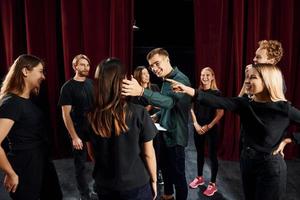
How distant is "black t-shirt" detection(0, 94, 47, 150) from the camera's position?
5.93 ft

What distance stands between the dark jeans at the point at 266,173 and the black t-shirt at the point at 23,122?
1271 mm

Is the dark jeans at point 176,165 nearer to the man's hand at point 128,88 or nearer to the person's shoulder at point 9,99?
the man's hand at point 128,88

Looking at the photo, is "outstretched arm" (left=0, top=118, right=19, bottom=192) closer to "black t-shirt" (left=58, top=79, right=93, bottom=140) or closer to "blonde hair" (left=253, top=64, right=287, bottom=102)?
"black t-shirt" (left=58, top=79, right=93, bottom=140)

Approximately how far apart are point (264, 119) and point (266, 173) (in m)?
0.31

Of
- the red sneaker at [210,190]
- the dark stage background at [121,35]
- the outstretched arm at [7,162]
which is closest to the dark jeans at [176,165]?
the red sneaker at [210,190]

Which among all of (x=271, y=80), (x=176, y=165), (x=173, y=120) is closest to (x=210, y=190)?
(x=176, y=165)

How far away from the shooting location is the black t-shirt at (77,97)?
2.79 metres

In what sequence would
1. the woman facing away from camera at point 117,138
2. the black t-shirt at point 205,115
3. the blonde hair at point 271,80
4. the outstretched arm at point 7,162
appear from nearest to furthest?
the woman facing away from camera at point 117,138, the outstretched arm at point 7,162, the blonde hair at point 271,80, the black t-shirt at point 205,115

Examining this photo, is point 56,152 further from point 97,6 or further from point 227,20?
point 227,20

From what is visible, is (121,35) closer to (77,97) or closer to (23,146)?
(77,97)

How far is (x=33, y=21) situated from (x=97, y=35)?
0.74 metres

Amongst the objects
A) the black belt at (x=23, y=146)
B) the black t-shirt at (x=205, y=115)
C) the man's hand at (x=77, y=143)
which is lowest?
the man's hand at (x=77, y=143)

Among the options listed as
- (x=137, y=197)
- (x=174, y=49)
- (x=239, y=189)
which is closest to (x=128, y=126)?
(x=137, y=197)

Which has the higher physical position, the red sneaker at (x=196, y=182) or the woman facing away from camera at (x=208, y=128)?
the woman facing away from camera at (x=208, y=128)
